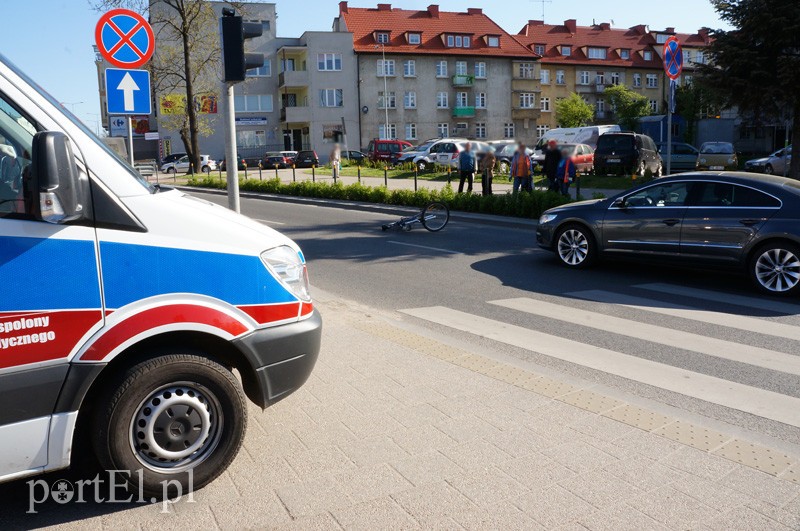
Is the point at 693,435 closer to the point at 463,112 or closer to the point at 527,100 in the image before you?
the point at 463,112

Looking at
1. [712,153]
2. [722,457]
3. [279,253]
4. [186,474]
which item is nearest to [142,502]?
[186,474]

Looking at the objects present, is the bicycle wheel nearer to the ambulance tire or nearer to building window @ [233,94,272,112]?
the ambulance tire

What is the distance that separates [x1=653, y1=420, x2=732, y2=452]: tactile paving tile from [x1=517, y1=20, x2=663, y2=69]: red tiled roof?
77.0m

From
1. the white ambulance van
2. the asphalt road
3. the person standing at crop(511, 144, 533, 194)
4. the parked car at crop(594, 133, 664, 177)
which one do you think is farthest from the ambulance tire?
the parked car at crop(594, 133, 664, 177)

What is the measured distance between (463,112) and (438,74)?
4.39m

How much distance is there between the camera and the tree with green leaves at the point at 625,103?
69.8m

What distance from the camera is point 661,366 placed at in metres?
6.07

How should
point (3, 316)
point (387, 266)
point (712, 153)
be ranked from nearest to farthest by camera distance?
point (3, 316), point (387, 266), point (712, 153)

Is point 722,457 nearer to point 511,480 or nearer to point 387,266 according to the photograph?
point 511,480

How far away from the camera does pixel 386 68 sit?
69.4 m

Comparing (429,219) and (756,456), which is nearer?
(756,456)

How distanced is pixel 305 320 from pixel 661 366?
338 cm

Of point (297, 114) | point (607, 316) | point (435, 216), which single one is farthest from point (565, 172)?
point (297, 114)

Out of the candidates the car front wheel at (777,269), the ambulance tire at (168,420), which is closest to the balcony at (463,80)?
the car front wheel at (777,269)
